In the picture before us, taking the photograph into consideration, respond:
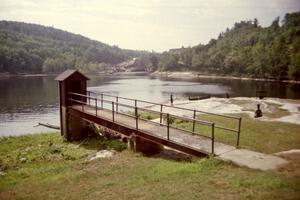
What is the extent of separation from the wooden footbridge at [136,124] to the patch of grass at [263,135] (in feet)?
1.49

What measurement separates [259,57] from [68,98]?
313 feet

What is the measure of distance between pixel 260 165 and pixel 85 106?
595 inches

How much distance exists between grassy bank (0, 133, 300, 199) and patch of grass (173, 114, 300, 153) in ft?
13.2

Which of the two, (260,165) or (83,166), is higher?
(260,165)

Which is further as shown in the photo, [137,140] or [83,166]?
[137,140]

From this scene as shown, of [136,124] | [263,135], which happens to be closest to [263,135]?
[263,135]

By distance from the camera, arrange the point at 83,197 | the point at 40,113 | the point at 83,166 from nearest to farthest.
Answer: the point at 83,197, the point at 83,166, the point at 40,113

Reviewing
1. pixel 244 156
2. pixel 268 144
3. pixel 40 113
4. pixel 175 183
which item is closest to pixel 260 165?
pixel 244 156

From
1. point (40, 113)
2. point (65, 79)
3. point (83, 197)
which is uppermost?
point (65, 79)

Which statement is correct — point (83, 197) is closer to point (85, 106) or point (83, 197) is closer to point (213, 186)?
point (213, 186)

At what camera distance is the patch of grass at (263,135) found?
45.0 ft

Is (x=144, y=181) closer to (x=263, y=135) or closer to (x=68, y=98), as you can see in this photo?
(x=263, y=135)

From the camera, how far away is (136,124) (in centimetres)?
1463

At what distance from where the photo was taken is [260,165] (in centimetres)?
980
